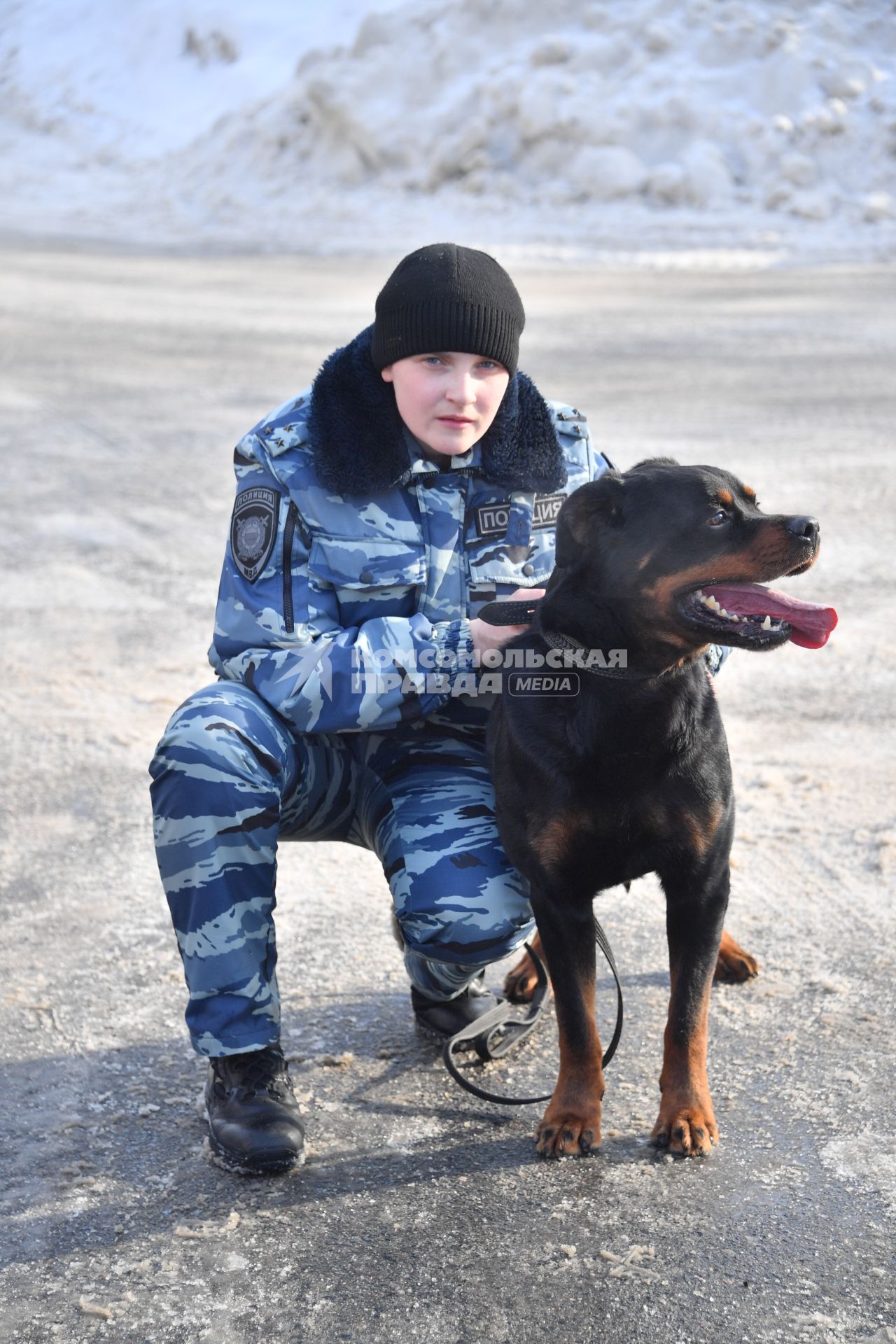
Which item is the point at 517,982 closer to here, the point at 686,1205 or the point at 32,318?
the point at 686,1205

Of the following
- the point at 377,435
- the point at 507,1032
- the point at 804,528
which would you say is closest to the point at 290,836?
the point at 507,1032

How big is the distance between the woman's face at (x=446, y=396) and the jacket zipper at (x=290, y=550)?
0.30 meters

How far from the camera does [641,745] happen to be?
2.53 m

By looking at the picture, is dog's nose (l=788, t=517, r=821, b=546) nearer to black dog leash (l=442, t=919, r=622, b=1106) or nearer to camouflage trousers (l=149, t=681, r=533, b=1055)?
black dog leash (l=442, t=919, r=622, b=1106)

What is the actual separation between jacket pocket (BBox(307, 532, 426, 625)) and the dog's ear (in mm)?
489

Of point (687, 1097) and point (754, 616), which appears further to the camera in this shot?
point (687, 1097)

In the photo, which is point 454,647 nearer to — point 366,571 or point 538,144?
point 366,571

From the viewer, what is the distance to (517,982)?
3.20m

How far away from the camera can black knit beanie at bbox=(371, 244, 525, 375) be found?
2855 millimetres

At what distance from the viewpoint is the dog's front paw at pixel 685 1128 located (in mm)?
2564

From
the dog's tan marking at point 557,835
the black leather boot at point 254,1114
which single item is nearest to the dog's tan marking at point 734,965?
the dog's tan marking at point 557,835

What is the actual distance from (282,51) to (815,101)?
11.6m

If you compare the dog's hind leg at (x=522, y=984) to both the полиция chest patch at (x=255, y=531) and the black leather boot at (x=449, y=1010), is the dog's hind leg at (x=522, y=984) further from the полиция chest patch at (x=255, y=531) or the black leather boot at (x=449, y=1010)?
the полиция chest patch at (x=255, y=531)

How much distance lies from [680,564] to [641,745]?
0.32 meters
